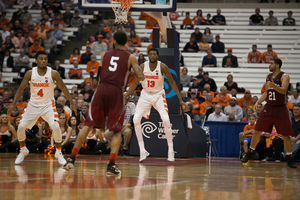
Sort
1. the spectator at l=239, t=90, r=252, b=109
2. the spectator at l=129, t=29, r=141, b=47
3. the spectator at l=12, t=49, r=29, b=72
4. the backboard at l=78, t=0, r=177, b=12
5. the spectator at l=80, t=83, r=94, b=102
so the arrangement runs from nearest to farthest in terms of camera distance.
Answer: the backboard at l=78, t=0, r=177, b=12 < the spectator at l=239, t=90, r=252, b=109 < the spectator at l=80, t=83, r=94, b=102 < the spectator at l=12, t=49, r=29, b=72 < the spectator at l=129, t=29, r=141, b=47

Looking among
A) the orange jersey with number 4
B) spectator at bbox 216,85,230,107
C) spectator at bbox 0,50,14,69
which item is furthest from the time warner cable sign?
spectator at bbox 0,50,14,69

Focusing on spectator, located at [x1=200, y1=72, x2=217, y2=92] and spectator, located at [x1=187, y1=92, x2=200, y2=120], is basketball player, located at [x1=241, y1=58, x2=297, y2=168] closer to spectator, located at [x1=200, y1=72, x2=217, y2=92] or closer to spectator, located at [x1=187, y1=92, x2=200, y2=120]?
spectator, located at [x1=187, y1=92, x2=200, y2=120]

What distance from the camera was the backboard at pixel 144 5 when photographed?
34.1 feet

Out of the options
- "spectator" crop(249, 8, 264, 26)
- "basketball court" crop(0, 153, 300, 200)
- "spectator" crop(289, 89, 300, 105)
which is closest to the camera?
"basketball court" crop(0, 153, 300, 200)

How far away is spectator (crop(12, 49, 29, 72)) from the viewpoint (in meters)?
19.8

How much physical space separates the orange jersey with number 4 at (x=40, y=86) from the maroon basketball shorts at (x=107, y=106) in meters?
2.16

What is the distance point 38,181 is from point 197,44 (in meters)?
16.2

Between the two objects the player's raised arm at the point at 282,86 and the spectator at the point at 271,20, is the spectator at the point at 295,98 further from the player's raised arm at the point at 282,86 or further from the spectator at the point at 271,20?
the spectator at the point at 271,20

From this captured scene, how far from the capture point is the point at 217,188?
5.01 meters

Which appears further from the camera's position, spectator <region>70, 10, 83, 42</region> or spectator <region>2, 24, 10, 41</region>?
spectator <region>70, 10, 83, 42</region>

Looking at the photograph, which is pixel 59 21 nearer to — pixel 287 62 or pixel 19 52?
Result: pixel 19 52

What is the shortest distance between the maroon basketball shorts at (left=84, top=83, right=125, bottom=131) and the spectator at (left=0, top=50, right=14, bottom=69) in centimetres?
1538

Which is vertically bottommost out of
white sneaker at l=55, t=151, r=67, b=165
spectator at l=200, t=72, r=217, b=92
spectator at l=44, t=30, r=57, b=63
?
white sneaker at l=55, t=151, r=67, b=165

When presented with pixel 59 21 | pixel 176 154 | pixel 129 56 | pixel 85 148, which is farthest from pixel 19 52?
pixel 129 56
